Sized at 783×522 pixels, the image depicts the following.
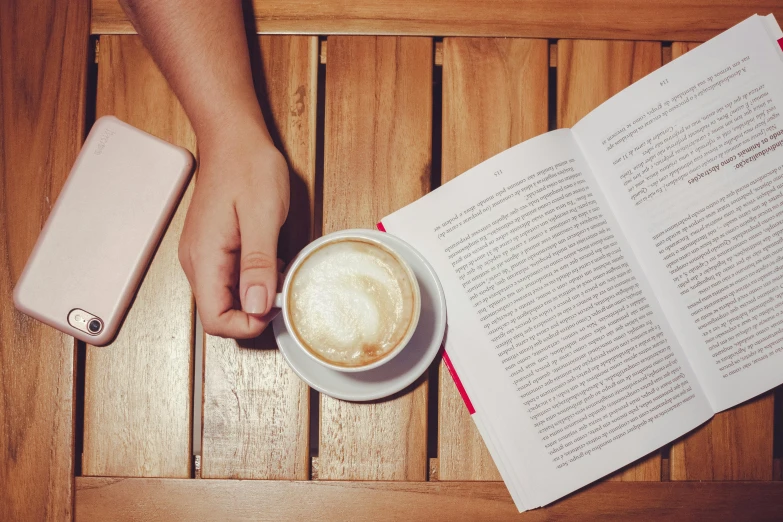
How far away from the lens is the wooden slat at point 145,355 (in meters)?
0.64

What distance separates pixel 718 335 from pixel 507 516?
1.09 feet

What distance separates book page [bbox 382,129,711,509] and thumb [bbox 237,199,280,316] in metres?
0.15

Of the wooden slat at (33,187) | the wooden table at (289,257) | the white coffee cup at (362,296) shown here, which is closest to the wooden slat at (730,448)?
the wooden table at (289,257)

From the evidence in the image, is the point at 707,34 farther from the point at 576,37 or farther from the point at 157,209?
the point at 157,209

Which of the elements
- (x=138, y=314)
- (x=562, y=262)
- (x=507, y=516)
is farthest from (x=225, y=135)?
(x=507, y=516)

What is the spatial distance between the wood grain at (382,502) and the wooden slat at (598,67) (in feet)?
1.52

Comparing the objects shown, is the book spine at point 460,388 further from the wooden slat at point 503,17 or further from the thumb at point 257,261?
the wooden slat at point 503,17

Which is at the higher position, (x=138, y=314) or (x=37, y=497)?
(x=138, y=314)

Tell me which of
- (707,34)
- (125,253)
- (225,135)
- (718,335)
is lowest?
(718,335)

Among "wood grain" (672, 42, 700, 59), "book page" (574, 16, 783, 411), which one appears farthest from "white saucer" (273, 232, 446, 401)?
"wood grain" (672, 42, 700, 59)

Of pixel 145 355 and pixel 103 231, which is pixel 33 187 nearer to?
pixel 103 231

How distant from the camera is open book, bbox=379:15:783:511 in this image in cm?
65

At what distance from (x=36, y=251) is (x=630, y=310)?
70 cm

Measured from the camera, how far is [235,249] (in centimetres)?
58
